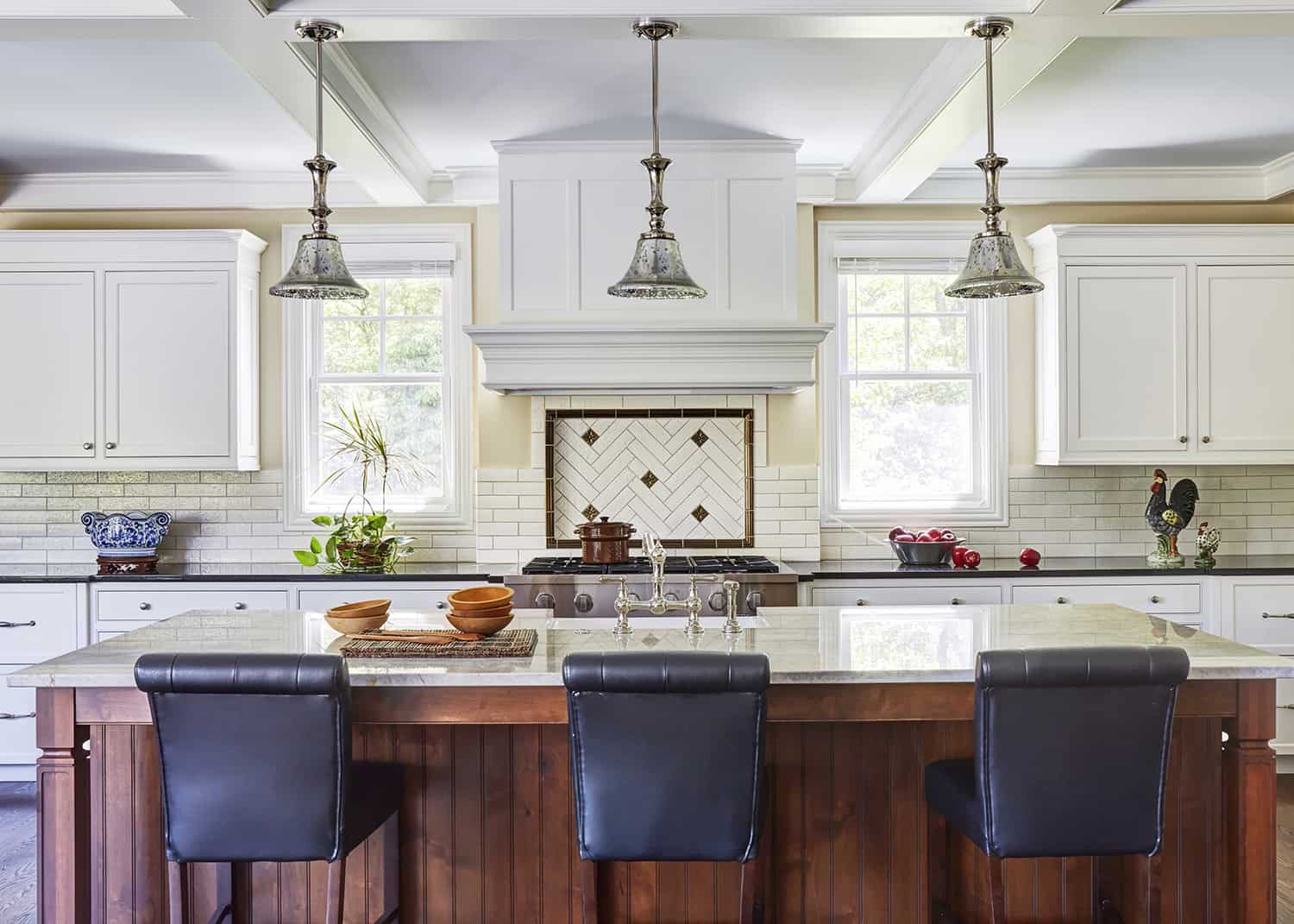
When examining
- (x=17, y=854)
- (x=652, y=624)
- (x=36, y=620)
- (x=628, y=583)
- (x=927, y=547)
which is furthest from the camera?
(x=927, y=547)

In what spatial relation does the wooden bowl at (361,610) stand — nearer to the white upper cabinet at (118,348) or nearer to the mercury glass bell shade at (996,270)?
the mercury glass bell shade at (996,270)

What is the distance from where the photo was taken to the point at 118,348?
176 inches

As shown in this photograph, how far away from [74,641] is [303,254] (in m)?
2.58

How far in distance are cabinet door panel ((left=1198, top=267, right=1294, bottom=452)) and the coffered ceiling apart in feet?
1.80

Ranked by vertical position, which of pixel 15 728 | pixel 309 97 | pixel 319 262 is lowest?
pixel 15 728

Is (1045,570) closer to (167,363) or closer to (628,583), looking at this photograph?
(628,583)

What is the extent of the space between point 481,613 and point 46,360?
320cm

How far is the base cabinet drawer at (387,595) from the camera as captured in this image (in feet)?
14.0

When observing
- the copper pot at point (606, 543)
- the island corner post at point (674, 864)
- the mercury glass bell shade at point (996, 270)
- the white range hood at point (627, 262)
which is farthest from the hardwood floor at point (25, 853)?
the white range hood at point (627, 262)

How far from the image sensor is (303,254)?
276 centimetres

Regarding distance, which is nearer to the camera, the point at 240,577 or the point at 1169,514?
the point at 240,577

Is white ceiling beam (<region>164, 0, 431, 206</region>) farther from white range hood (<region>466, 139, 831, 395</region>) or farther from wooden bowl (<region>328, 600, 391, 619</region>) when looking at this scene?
wooden bowl (<region>328, 600, 391, 619</region>)

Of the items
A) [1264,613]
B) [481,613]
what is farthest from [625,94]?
[1264,613]

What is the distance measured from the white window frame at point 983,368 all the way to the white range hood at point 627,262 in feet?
2.10
